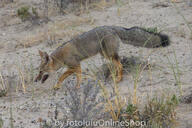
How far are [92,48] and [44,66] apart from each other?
1.06 meters

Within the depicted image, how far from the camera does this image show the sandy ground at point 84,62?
4.70 m

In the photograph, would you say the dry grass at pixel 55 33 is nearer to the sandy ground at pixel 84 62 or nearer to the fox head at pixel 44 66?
the sandy ground at pixel 84 62

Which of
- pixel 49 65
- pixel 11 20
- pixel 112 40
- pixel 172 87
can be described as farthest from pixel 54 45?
pixel 172 87

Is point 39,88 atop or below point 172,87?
A: below

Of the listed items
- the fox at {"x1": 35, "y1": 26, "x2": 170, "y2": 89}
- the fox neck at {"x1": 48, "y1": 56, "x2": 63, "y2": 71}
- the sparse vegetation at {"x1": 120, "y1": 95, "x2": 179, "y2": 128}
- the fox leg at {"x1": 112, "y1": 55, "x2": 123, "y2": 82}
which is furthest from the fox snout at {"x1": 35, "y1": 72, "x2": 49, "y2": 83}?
the sparse vegetation at {"x1": 120, "y1": 95, "x2": 179, "y2": 128}

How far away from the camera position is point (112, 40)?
5867 millimetres

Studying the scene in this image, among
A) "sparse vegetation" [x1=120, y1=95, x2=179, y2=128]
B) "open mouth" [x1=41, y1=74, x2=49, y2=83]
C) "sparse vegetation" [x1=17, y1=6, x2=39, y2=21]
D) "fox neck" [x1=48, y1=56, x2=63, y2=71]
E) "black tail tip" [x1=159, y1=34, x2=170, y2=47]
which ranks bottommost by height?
"open mouth" [x1=41, y1=74, x2=49, y2=83]

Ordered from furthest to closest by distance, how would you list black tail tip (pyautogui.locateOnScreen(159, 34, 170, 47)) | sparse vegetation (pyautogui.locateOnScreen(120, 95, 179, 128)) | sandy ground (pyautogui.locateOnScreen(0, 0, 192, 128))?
black tail tip (pyautogui.locateOnScreen(159, 34, 170, 47)), sandy ground (pyautogui.locateOnScreen(0, 0, 192, 128)), sparse vegetation (pyautogui.locateOnScreen(120, 95, 179, 128))

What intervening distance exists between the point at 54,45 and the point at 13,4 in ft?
15.0

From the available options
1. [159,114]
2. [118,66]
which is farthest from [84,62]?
[159,114]

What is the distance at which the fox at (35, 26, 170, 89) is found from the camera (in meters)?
5.88

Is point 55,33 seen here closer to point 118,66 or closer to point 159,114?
point 118,66

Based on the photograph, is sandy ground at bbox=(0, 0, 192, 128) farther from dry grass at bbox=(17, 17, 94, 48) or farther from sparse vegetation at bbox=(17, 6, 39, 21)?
sparse vegetation at bbox=(17, 6, 39, 21)

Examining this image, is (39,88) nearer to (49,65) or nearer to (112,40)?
(49,65)
